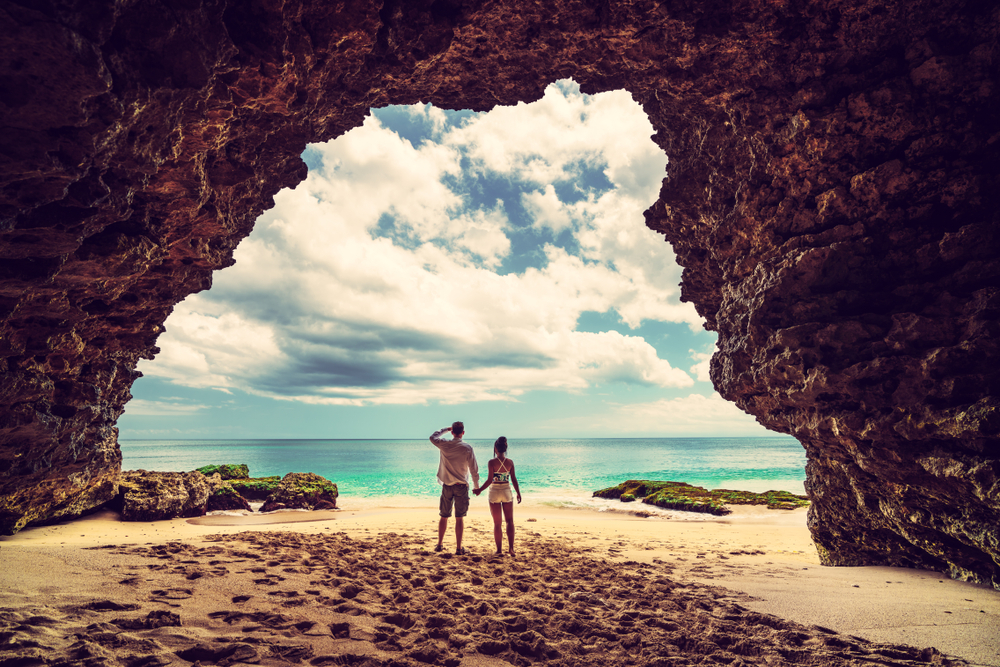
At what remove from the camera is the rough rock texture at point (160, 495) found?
35.2ft

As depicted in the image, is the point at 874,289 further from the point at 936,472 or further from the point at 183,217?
the point at 183,217

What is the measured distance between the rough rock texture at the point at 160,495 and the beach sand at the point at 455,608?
2.84 m

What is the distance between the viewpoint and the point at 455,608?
15.6ft

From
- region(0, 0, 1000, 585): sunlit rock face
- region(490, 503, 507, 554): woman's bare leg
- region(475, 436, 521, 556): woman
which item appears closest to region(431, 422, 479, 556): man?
region(475, 436, 521, 556): woman

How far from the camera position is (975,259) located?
505 cm

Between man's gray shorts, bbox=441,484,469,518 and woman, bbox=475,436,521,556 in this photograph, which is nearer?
woman, bbox=475,436,521,556

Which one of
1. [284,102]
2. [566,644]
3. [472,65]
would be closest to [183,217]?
[284,102]

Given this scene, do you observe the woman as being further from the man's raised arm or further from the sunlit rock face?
the sunlit rock face

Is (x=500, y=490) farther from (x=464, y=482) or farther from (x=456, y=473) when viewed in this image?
(x=456, y=473)

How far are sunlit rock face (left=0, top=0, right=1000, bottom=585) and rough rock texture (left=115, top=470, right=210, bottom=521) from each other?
3.52 metres

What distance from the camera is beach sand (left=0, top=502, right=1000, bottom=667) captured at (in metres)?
3.53

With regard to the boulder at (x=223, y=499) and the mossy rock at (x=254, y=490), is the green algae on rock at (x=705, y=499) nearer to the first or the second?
the mossy rock at (x=254, y=490)

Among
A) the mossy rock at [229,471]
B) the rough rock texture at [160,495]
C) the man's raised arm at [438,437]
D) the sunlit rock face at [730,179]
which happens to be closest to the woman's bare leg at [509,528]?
the man's raised arm at [438,437]

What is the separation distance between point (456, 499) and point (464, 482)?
1.05 ft
